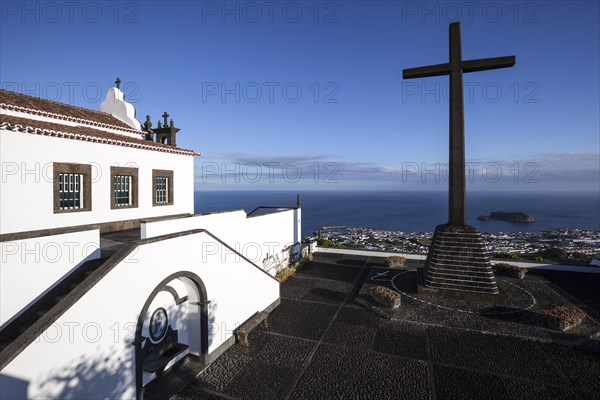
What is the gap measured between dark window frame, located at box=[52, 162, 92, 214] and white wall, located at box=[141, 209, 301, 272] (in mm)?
4576

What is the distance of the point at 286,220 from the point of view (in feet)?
60.8

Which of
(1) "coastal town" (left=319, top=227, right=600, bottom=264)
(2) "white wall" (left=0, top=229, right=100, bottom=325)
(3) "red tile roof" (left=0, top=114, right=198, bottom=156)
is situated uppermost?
(3) "red tile roof" (left=0, top=114, right=198, bottom=156)

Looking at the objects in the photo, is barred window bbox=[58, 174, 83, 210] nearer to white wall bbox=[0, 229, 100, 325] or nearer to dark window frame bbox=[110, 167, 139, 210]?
dark window frame bbox=[110, 167, 139, 210]

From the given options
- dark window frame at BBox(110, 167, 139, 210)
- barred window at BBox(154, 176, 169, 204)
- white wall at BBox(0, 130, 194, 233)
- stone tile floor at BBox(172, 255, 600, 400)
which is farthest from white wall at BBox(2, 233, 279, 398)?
barred window at BBox(154, 176, 169, 204)

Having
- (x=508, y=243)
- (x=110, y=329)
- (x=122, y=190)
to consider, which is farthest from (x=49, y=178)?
(x=508, y=243)

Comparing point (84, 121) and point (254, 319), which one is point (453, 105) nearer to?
point (254, 319)

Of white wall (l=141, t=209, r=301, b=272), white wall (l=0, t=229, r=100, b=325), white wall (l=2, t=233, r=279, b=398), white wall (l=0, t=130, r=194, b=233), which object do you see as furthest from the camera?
white wall (l=141, t=209, r=301, b=272)

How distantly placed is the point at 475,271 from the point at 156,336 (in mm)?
12860

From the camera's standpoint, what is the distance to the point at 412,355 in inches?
336

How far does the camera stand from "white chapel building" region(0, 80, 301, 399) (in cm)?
524

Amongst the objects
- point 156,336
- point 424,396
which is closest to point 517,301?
point 424,396

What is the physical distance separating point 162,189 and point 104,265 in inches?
386

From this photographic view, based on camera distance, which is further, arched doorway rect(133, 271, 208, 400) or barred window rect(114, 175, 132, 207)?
barred window rect(114, 175, 132, 207)

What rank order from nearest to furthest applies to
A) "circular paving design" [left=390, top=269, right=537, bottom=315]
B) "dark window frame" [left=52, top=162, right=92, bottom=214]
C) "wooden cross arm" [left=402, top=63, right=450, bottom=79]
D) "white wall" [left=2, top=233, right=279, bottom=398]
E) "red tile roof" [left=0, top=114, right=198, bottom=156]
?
"white wall" [left=2, top=233, right=279, bottom=398] → "red tile roof" [left=0, top=114, right=198, bottom=156] → "dark window frame" [left=52, top=162, right=92, bottom=214] → "circular paving design" [left=390, top=269, right=537, bottom=315] → "wooden cross arm" [left=402, top=63, right=450, bottom=79]
